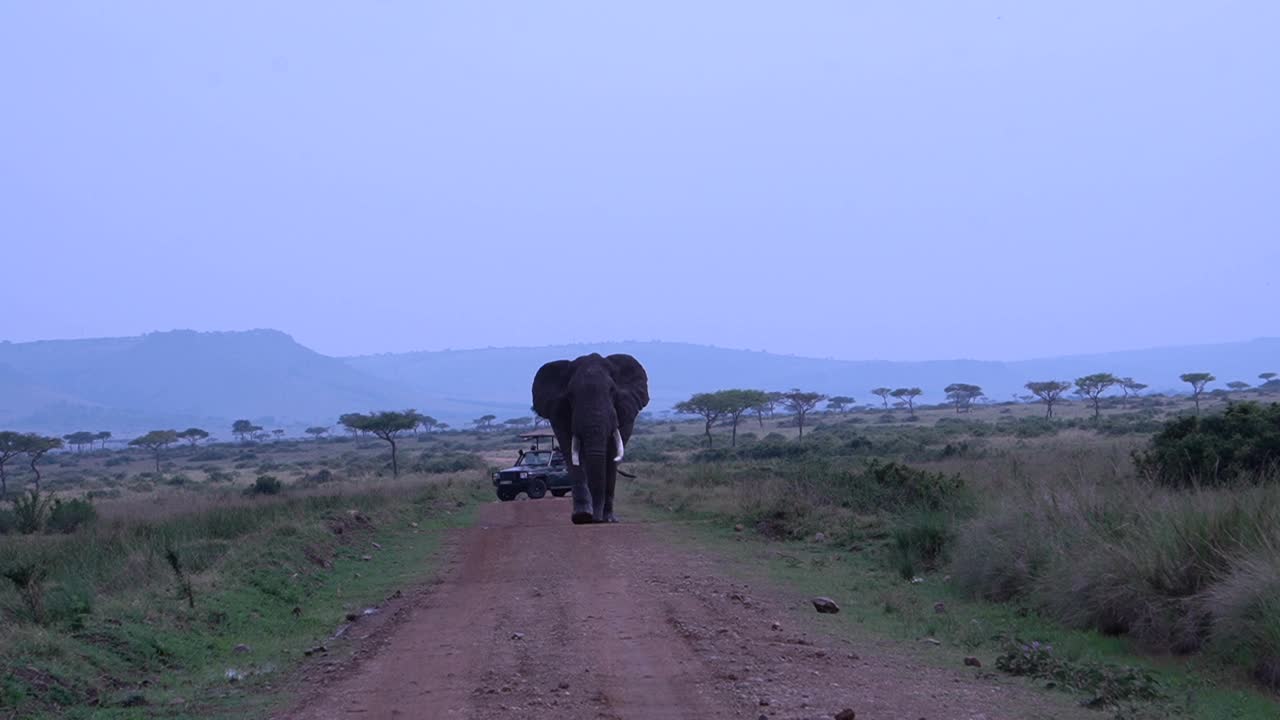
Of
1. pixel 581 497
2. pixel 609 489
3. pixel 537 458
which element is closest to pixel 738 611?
pixel 581 497

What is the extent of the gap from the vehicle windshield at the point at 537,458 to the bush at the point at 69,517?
1322 centimetres

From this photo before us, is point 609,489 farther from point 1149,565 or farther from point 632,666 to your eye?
point 632,666

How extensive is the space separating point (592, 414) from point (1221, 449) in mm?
10509

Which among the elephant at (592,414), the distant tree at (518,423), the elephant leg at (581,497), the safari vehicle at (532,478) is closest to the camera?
the elephant at (592,414)

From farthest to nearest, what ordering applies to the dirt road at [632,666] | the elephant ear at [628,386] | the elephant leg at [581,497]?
the elephant ear at [628,386], the elephant leg at [581,497], the dirt road at [632,666]

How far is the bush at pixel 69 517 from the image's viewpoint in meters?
29.7

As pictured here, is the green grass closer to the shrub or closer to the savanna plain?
the savanna plain

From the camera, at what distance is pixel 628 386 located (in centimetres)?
2573

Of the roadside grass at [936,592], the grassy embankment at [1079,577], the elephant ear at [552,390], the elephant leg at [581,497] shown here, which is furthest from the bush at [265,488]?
the grassy embankment at [1079,577]

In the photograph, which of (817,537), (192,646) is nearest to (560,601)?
(192,646)

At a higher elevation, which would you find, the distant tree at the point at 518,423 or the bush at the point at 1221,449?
the bush at the point at 1221,449

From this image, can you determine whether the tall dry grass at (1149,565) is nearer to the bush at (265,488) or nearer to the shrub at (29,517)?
the shrub at (29,517)

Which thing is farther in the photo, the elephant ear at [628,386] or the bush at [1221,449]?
the elephant ear at [628,386]

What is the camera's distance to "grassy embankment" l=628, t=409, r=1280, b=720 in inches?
392
